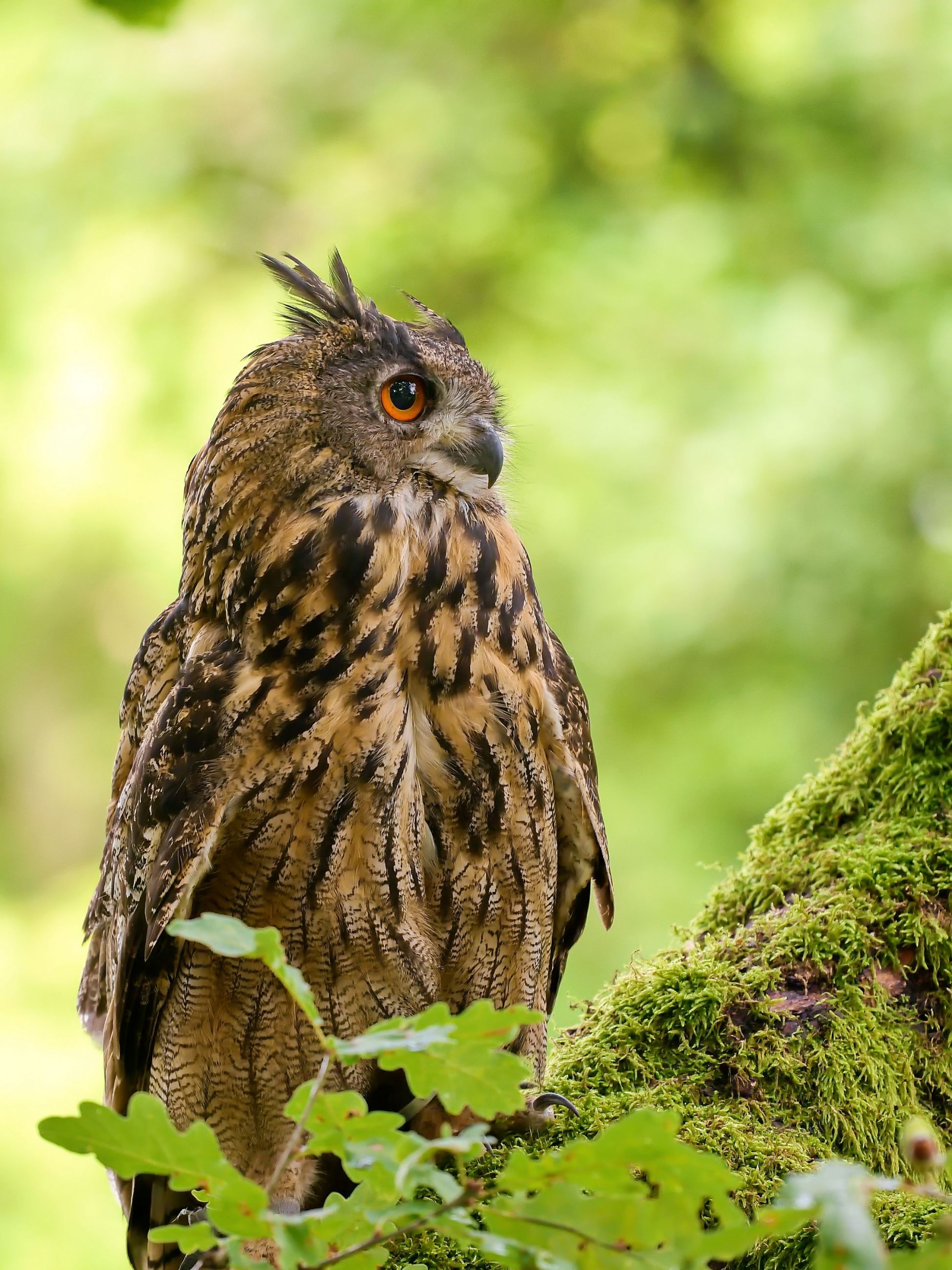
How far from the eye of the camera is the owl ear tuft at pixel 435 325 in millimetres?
Result: 2170

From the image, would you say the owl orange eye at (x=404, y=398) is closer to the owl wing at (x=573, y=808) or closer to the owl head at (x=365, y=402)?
the owl head at (x=365, y=402)

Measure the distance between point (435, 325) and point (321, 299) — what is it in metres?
0.21

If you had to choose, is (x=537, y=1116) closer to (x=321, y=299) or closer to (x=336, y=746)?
(x=336, y=746)

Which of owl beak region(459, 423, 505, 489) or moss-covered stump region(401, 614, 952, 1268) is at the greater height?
owl beak region(459, 423, 505, 489)

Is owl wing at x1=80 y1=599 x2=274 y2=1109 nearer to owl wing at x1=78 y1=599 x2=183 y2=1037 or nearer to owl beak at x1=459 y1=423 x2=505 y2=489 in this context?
owl wing at x1=78 y1=599 x2=183 y2=1037

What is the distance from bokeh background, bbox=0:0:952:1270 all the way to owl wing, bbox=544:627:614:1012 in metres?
3.27

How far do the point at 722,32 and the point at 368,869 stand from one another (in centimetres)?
552

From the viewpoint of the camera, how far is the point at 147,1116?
0.81 metres

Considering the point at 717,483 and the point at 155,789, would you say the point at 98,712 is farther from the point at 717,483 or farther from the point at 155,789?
the point at 155,789

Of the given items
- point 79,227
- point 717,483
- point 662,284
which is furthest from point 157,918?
point 79,227

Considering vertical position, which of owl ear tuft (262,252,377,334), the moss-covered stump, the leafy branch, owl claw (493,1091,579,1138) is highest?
owl ear tuft (262,252,377,334)

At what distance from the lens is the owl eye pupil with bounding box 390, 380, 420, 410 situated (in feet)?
6.48

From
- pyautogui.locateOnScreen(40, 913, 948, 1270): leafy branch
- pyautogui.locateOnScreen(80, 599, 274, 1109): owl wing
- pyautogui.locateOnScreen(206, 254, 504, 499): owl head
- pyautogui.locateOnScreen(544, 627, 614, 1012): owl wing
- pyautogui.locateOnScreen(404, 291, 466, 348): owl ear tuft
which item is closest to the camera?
pyautogui.locateOnScreen(40, 913, 948, 1270): leafy branch

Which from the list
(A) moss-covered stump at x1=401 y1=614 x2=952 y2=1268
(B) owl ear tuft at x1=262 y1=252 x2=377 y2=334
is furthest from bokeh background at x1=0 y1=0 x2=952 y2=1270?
(B) owl ear tuft at x1=262 y1=252 x2=377 y2=334
